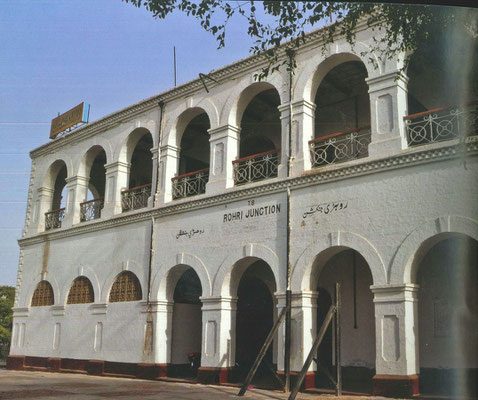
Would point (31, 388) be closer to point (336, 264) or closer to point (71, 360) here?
point (71, 360)

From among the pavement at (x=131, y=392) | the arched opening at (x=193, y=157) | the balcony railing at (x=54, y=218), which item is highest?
the arched opening at (x=193, y=157)

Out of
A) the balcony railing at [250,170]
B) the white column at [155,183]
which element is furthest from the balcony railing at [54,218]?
the balcony railing at [250,170]

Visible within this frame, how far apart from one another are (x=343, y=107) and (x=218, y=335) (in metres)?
6.26

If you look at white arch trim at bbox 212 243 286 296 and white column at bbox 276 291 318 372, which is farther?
white arch trim at bbox 212 243 286 296

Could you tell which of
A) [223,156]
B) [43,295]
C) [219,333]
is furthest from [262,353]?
[43,295]

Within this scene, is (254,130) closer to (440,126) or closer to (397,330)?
(440,126)

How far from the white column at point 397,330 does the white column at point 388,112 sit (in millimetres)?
2508

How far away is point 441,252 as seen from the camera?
462 inches

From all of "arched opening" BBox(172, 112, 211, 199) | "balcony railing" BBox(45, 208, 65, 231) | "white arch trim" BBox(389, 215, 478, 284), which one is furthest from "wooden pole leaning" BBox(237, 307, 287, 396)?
"balcony railing" BBox(45, 208, 65, 231)

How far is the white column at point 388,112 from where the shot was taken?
408 inches

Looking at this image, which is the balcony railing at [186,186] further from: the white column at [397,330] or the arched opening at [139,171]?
the white column at [397,330]

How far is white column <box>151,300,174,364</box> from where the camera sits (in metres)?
13.6

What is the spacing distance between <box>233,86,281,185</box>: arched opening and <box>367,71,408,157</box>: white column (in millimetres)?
2813

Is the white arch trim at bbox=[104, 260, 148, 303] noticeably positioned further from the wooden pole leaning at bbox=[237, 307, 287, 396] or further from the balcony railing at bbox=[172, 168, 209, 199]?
the wooden pole leaning at bbox=[237, 307, 287, 396]
